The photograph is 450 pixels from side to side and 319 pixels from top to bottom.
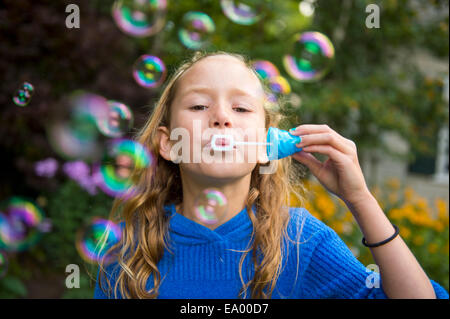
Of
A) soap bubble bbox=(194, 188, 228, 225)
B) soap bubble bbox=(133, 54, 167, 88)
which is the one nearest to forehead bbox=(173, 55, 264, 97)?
soap bubble bbox=(194, 188, 228, 225)

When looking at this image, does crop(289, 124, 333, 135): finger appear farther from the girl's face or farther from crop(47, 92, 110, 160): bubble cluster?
crop(47, 92, 110, 160): bubble cluster

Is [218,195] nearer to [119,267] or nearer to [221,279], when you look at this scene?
[221,279]

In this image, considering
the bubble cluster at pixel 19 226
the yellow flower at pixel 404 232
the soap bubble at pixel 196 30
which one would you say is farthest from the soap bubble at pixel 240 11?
the bubble cluster at pixel 19 226

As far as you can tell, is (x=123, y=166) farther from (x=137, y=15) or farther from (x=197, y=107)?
(x=197, y=107)

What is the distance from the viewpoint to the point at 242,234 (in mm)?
1658

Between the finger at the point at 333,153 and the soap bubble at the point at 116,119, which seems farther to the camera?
the soap bubble at the point at 116,119

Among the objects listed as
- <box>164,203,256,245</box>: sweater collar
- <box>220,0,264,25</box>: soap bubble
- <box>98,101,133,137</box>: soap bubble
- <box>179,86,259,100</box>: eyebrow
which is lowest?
<box>164,203,256,245</box>: sweater collar

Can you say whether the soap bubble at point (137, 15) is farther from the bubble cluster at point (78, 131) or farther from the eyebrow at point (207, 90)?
the eyebrow at point (207, 90)

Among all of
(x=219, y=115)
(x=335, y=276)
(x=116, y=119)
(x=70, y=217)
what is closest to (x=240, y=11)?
(x=116, y=119)

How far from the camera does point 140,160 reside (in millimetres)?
2006

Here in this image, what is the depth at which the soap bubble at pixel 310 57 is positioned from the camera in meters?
2.68

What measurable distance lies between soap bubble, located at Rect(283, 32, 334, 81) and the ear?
125cm

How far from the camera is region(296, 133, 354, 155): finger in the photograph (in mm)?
1430

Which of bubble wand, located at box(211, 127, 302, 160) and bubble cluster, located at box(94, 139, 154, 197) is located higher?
bubble cluster, located at box(94, 139, 154, 197)
